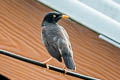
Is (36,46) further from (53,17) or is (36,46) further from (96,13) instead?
(96,13)

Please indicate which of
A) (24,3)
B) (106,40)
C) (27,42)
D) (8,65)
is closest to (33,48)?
(27,42)

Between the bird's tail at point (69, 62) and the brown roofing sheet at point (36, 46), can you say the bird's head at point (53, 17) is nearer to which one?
the brown roofing sheet at point (36, 46)

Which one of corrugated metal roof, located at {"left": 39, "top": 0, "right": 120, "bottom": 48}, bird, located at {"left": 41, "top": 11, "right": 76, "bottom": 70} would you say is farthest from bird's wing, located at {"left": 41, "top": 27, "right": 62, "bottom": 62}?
corrugated metal roof, located at {"left": 39, "top": 0, "right": 120, "bottom": 48}

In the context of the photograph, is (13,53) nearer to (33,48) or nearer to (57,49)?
(33,48)

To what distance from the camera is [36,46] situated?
70.9 inches

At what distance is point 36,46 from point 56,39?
126mm

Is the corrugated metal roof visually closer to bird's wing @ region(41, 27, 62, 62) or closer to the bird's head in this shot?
the bird's head

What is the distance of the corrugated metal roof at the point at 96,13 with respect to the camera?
5.61 feet

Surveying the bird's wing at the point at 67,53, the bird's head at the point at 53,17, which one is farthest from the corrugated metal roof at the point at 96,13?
the bird's wing at the point at 67,53

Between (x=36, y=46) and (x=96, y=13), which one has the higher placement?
(x=96, y=13)

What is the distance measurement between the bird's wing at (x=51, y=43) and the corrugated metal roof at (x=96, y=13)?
152 mm

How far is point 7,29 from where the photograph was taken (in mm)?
1881

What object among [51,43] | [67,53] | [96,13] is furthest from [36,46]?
[96,13]

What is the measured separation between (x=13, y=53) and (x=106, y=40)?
0.52m
